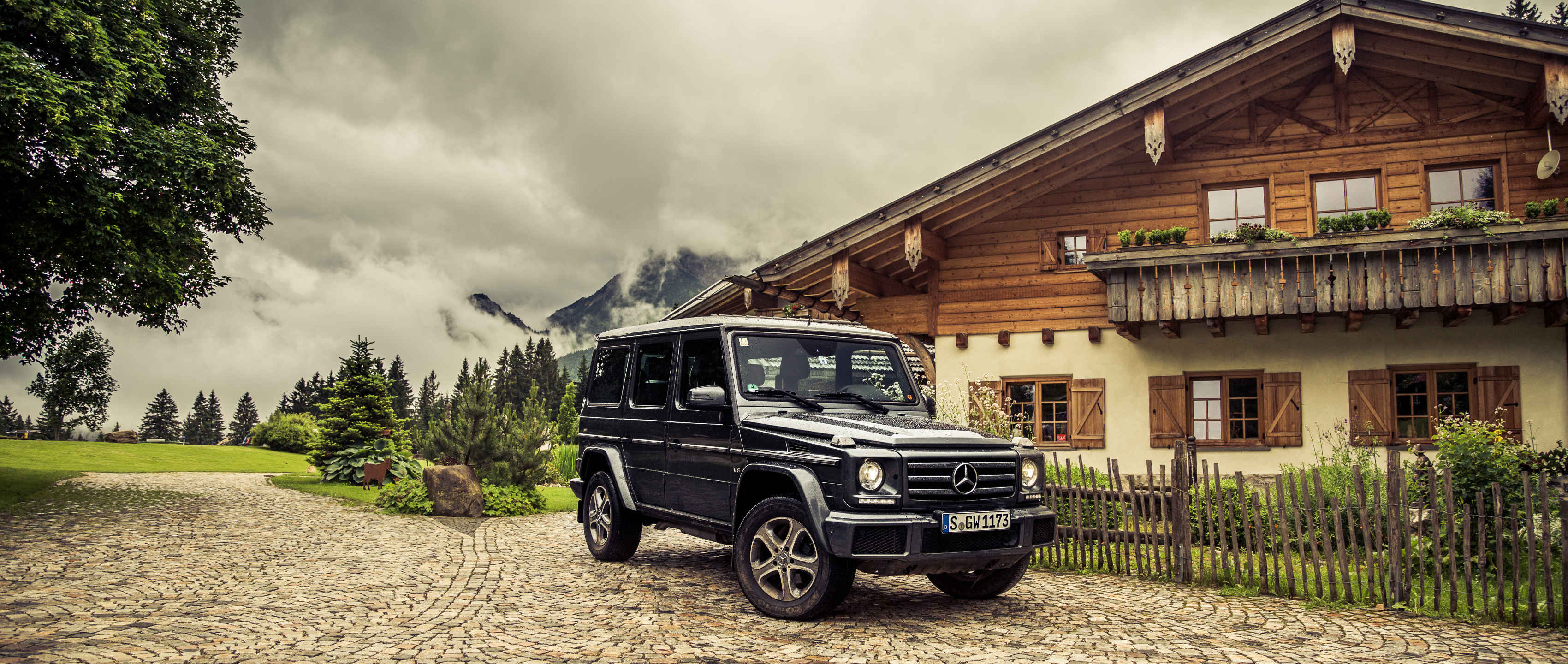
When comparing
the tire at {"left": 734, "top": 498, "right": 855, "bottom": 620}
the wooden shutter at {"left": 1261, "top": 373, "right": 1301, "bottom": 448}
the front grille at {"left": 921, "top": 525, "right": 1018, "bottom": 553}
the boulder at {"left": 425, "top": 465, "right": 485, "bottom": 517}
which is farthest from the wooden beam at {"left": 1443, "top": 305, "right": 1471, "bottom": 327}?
the boulder at {"left": 425, "top": 465, "right": 485, "bottom": 517}

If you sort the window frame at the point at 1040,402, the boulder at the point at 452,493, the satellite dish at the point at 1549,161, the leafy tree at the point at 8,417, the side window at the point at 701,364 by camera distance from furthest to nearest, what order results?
the leafy tree at the point at 8,417 → the window frame at the point at 1040,402 → the boulder at the point at 452,493 → the satellite dish at the point at 1549,161 → the side window at the point at 701,364

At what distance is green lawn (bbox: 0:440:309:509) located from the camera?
18.9 m

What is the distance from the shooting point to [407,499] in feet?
45.8

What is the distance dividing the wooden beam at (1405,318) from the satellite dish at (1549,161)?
281 centimetres

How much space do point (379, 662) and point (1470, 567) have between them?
7.69 meters

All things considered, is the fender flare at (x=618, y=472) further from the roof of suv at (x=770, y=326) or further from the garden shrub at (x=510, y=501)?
the garden shrub at (x=510, y=501)

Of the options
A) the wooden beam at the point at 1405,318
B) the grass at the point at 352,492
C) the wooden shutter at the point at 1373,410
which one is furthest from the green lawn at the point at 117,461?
the wooden beam at the point at 1405,318

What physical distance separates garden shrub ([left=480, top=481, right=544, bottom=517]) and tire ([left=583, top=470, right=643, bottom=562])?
5.16 meters

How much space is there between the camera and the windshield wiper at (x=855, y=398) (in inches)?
281

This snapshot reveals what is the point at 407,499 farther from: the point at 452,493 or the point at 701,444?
the point at 701,444

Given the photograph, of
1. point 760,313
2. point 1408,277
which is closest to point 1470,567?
point 1408,277

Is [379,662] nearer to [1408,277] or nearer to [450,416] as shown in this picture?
[450,416]

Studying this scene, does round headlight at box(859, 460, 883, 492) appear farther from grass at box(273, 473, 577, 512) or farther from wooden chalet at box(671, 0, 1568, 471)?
grass at box(273, 473, 577, 512)

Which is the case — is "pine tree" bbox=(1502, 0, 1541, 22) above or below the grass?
above
